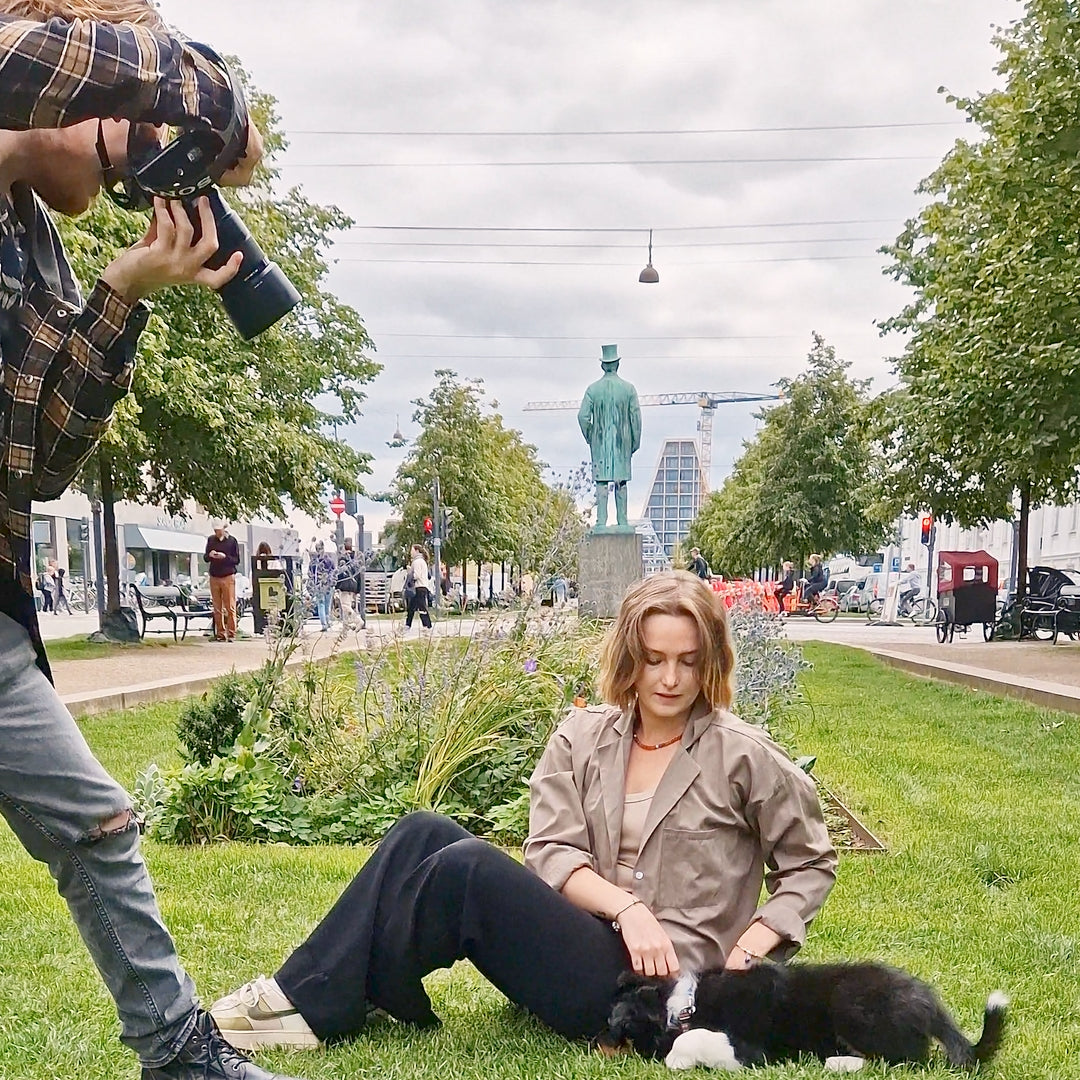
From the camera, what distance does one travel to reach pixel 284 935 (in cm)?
338

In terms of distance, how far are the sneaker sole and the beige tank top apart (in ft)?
2.45

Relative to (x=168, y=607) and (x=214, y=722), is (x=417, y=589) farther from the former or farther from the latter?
(x=214, y=722)

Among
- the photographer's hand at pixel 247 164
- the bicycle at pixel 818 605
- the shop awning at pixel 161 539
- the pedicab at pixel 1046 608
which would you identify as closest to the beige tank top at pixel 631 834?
the photographer's hand at pixel 247 164

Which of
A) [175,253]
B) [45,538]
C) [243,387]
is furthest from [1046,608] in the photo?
[45,538]

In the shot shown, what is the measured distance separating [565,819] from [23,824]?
3.58ft

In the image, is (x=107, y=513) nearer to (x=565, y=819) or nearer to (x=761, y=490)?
(x=565, y=819)

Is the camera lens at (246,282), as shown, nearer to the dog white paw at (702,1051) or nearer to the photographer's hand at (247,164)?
the photographer's hand at (247,164)

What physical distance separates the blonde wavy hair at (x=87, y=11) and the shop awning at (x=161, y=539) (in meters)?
45.4

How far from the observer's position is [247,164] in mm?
1559

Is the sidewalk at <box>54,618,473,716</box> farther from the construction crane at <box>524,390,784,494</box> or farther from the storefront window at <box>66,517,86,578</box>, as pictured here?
the construction crane at <box>524,390,784,494</box>

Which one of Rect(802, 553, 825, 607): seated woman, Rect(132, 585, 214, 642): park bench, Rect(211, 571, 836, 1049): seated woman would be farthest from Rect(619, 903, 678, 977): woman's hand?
Rect(802, 553, 825, 607): seated woman

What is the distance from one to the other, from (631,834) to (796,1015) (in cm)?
48

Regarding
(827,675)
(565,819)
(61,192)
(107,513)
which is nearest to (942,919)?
(565,819)

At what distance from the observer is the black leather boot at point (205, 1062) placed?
6.31ft
